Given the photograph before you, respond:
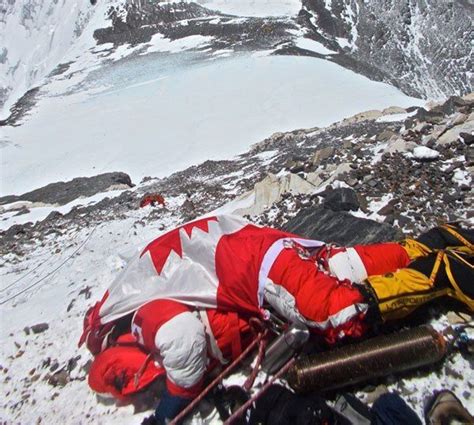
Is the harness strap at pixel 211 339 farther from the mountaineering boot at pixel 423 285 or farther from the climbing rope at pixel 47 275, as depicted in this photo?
the climbing rope at pixel 47 275

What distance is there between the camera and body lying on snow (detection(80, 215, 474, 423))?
253 cm

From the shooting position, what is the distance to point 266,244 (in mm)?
2852

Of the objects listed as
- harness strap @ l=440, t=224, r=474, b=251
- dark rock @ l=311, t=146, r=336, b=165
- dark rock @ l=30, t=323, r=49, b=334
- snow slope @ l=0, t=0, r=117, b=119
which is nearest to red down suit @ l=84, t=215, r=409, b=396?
harness strap @ l=440, t=224, r=474, b=251

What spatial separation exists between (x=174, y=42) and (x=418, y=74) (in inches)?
1148

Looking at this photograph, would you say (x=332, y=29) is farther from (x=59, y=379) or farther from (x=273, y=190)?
(x=59, y=379)

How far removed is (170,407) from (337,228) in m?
2.39

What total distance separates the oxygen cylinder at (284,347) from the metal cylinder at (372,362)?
6.3 inches

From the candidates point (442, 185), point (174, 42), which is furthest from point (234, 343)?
point (174, 42)

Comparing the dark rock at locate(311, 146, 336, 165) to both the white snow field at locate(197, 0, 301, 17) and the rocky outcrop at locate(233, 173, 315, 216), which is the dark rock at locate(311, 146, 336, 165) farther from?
the white snow field at locate(197, 0, 301, 17)

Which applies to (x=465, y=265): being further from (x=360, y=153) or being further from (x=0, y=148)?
(x=0, y=148)

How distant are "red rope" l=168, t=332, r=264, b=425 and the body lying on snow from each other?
0.15ft

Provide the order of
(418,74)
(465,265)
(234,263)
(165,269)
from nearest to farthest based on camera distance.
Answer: (465,265) < (234,263) < (165,269) < (418,74)

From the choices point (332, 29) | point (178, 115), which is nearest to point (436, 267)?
point (178, 115)

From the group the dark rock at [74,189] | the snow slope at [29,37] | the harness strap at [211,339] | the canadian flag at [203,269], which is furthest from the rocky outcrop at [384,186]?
the snow slope at [29,37]
